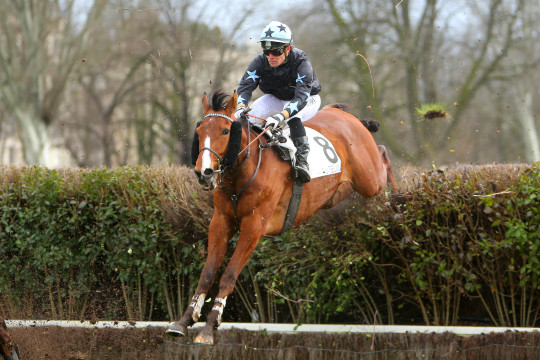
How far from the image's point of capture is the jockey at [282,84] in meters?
5.97

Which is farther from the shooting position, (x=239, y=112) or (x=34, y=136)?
(x=34, y=136)

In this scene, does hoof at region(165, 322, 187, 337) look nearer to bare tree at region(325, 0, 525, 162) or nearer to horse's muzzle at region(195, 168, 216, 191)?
horse's muzzle at region(195, 168, 216, 191)

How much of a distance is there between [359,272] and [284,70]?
233 cm

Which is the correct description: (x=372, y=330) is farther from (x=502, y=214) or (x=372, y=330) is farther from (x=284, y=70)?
(x=284, y=70)

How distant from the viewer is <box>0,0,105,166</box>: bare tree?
25.4m

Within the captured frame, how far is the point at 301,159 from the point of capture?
20.2ft

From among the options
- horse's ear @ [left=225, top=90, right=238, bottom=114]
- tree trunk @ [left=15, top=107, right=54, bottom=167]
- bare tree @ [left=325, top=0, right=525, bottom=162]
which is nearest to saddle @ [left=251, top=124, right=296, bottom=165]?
horse's ear @ [left=225, top=90, right=238, bottom=114]

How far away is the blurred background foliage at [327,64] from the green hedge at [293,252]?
6749 millimetres

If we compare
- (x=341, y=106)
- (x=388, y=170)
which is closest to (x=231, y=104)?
(x=341, y=106)

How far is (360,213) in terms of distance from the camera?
6.92 meters

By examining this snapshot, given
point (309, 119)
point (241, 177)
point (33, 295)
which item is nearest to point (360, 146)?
point (309, 119)

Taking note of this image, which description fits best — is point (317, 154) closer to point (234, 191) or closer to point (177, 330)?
point (234, 191)

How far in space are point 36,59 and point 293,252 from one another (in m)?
22.1

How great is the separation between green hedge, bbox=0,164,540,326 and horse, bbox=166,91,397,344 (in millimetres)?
749
